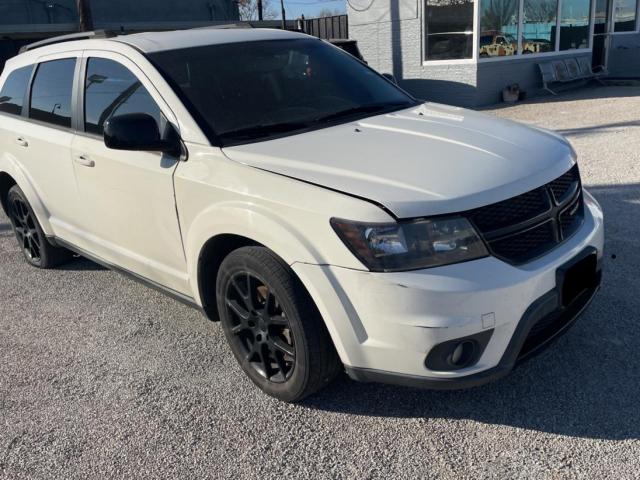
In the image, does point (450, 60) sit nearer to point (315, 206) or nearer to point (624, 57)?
point (624, 57)

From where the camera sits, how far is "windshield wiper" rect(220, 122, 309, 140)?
318 centimetres

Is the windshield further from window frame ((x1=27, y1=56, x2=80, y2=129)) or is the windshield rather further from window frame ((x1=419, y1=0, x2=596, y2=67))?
window frame ((x1=419, y1=0, x2=596, y2=67))

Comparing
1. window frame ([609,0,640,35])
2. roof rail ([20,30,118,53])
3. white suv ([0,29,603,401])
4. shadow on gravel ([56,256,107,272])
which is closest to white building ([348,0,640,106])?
window frame ([609,0,640,35])

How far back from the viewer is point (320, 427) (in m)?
2.86

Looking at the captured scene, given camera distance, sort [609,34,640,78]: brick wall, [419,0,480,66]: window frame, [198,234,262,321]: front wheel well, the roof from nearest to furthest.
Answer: [198,234,262,321]: front wheel well, the roof, [419,0,480,66]: window frame, [609,34,640,78]: brick wall

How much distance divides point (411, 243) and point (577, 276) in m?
0.93

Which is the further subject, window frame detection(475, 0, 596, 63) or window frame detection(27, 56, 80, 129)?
window frame detection(475, 0, 596, 63)

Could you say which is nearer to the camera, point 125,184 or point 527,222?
point 527,222

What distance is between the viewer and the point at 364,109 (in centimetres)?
369

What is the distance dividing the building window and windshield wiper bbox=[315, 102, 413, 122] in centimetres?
1034

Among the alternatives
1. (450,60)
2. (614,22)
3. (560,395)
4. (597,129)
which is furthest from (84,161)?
(614,22)

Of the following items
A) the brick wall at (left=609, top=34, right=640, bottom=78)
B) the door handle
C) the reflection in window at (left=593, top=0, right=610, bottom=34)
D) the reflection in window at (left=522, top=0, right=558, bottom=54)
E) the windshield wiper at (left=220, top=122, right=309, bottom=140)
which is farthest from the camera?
the brick wall at (left=609, top=34, right=640, bottom=78)

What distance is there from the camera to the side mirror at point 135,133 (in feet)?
10.0

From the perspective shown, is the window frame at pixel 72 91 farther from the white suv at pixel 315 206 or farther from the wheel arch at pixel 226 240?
the wheel arch at pixel 226 240
